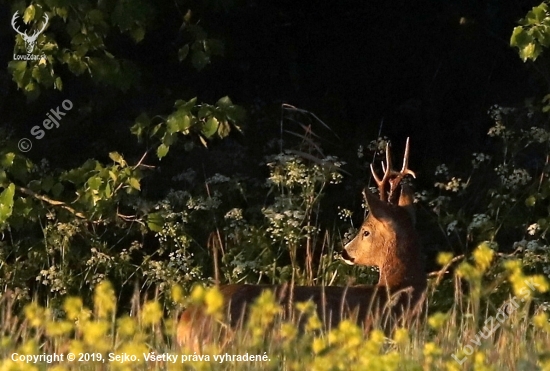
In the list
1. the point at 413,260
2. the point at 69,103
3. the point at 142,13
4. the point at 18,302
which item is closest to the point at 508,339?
the point at 413,260

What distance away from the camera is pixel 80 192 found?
7.32 meters

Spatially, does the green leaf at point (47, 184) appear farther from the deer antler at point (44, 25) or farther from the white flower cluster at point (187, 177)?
the white flower cluster at point (187, 177)

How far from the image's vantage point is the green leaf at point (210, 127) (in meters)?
6.72

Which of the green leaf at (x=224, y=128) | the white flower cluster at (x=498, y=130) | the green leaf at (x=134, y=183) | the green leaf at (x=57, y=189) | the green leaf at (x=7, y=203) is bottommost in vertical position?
the green leaf at (x=7, y=203)

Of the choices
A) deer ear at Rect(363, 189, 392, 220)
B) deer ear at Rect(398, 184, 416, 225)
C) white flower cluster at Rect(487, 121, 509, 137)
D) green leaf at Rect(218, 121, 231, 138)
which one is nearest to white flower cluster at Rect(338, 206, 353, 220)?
deer ear at Rect(398, 184, 416, 225)

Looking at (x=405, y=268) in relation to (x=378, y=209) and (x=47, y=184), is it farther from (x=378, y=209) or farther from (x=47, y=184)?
(x=47, y=184)

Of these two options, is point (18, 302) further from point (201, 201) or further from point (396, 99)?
point (396, 99)

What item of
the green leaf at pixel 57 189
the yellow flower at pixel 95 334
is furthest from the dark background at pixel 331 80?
the yellow flower at pixel 95 334

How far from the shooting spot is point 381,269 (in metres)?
7.16

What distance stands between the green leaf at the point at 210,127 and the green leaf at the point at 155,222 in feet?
2.81

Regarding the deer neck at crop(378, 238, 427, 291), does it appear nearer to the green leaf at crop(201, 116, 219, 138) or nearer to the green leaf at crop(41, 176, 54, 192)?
the green leaf at crop(201, 116, 219, 138)

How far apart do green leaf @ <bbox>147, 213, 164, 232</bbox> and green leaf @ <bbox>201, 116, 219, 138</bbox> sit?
0.86m

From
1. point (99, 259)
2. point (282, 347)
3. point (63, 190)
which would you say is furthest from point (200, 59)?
point (282, 347)

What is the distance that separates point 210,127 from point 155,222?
3.05 feet
